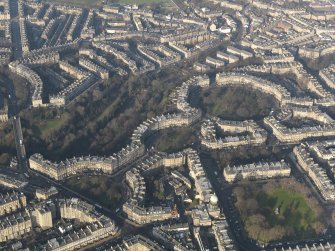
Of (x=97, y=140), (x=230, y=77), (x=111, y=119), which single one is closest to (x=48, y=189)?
(x=97, y=140)

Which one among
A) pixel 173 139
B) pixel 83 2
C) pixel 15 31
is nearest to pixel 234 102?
pixel 173 139

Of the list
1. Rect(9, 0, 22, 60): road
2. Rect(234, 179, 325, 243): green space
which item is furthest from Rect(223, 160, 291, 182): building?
Rect(9, 0, 22, 60): road

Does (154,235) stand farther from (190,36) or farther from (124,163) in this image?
(190,36)

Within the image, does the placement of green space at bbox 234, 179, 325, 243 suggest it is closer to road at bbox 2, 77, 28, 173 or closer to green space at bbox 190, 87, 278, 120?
green space at bbox 190, 87, 278, 120

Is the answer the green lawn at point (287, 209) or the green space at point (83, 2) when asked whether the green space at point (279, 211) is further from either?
the green space at point (83, 2)

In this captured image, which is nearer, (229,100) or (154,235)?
(154,235)
